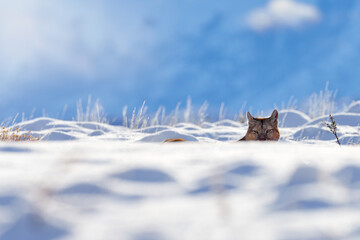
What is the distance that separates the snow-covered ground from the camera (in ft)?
Answer: 3.73

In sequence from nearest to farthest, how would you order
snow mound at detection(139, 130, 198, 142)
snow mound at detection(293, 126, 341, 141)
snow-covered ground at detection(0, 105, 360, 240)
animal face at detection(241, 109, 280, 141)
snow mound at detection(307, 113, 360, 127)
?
snow-covered ground at detection(0, 105, 360, 240), animal face at detection(241, 109, 280, 141), snow mound at detection(139, 130, 198, 142), snow mound at detection(293, 126, 341, 141), snow mound at detection(307, 113, 360, 127)

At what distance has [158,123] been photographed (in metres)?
10.2

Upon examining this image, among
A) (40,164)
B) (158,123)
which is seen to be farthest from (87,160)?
(158,123)

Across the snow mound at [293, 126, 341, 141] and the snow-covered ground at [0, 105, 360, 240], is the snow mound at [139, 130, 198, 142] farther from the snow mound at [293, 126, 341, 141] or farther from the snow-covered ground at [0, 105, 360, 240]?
the snow-covered ground at [0, 105, 360, 240]

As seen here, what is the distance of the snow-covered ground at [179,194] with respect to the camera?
114 cm

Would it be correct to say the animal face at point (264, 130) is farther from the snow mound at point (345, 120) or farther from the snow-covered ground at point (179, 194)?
the snow mound at point (345, 120)

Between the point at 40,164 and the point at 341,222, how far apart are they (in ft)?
3.67

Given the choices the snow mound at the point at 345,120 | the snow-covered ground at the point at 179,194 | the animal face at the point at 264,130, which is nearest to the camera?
the snow-covered ground at the point at 179,194

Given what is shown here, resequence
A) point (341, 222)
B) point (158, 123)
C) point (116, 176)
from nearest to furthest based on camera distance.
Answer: point (341, 222)
point (116, 176)
point (158, 123)

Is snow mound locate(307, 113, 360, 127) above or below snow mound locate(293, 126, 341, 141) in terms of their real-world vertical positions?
above

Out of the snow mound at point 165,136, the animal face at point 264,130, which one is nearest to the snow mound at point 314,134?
the snow mound at point 165,136

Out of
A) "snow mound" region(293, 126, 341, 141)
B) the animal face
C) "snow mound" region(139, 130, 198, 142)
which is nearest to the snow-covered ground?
the animal face

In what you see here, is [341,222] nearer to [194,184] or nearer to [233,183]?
[233,183]

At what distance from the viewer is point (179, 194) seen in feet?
4.34
